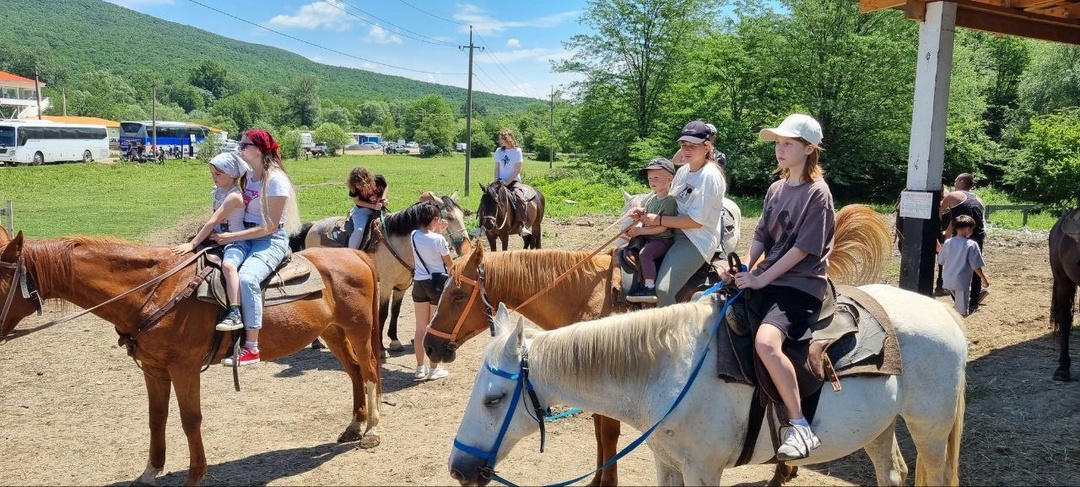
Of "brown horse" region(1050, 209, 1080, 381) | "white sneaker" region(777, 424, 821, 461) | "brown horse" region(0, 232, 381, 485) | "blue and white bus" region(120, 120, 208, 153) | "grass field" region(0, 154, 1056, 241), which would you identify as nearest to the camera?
"white sneaker" region(777, 424, 821, 461)

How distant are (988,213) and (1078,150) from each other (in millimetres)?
3604

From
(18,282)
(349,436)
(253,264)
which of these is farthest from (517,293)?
(18,282)

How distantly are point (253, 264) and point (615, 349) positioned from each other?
2928 millimetres

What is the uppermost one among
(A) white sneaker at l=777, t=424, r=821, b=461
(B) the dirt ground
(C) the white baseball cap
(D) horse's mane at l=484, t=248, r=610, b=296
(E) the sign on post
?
(C) the white baseball cap

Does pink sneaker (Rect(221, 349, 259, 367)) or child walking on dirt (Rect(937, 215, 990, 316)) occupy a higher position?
child walking on dirt (Rect(937, 215, 990, 316))

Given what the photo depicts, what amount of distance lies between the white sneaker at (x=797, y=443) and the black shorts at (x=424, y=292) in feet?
14.5

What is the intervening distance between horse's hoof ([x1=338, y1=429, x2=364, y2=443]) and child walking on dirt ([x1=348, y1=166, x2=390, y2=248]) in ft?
8.98

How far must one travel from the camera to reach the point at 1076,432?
5.19m

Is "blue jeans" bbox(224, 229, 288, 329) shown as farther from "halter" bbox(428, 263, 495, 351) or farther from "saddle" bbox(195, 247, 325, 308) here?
"halter" bbox(428, 263, 495, 351)

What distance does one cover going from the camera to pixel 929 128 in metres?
6.34

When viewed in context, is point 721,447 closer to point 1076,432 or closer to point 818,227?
point 818,227

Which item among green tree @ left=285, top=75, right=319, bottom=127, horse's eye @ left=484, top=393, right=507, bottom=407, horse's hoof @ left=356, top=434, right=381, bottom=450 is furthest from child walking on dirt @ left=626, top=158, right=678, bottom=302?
green tree @ left=285, top=75, right=319, bottom=127

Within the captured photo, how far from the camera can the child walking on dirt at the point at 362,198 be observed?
7.55 metres

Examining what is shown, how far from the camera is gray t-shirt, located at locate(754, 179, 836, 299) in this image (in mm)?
2969
